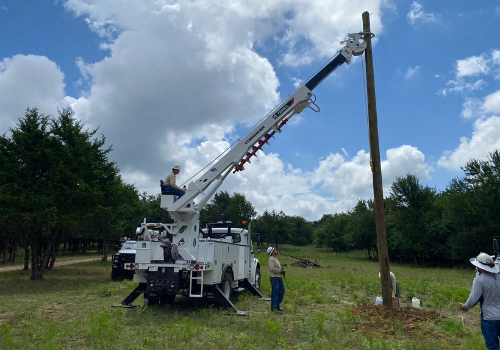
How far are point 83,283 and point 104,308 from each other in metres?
7.82

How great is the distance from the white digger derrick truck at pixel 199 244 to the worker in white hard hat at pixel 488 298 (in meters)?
6.38

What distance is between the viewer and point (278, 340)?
734 cm

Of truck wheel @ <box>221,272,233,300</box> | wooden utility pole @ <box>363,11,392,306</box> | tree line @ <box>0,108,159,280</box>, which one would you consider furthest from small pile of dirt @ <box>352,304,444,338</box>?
tree line @ <box>0,108,159,280</box>

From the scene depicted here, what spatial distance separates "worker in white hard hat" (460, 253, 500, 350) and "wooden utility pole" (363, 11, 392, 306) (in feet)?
12.2

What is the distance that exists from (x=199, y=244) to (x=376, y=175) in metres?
5.32

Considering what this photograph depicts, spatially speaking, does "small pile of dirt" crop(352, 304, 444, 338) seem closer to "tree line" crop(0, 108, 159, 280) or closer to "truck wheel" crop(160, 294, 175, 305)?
"truck wheel" crop(160, 294, 175, 305)

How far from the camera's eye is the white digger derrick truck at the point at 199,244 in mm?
9867

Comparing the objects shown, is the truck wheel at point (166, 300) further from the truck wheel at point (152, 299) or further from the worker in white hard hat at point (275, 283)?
the worker in white hard hat at point (275, 283)

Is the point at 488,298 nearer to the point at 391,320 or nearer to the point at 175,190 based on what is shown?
the point at 391,320

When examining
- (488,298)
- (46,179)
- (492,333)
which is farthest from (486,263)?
(46,179)

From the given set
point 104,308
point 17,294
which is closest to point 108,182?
point 17,294

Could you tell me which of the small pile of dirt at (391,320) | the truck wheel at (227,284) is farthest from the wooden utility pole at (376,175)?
the truck wheel at (227,284)

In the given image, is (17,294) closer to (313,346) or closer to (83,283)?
(83,283)

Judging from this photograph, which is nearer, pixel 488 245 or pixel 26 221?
pixel 26 221
